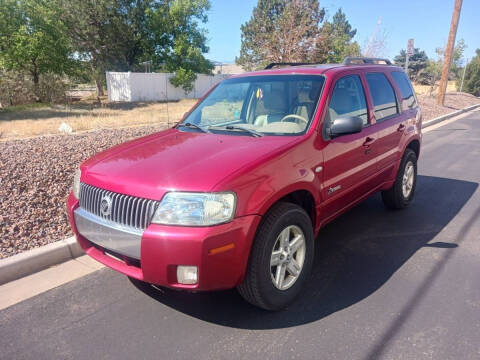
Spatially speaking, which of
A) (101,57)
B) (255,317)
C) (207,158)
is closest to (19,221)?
(207,158)

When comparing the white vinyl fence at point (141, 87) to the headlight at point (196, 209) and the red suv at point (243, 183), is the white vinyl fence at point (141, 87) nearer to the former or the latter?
the red suv at point (243, 183)

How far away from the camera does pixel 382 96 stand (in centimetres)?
444

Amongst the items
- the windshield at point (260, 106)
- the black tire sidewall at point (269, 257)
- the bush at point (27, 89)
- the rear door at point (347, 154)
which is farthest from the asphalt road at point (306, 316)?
the bush at point (27, 89)

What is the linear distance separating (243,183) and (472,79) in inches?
1727

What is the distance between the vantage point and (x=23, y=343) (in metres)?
2.66

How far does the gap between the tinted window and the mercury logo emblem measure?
1935mm

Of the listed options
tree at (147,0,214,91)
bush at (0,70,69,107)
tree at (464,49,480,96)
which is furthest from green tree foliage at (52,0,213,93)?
tree at (464,49,480,96)

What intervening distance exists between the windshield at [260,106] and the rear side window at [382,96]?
98cm

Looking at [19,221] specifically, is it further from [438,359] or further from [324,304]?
[438,359]

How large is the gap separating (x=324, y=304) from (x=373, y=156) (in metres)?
1.84

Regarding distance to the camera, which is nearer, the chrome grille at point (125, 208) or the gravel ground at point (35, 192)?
the chrome grille at point (125, 208)

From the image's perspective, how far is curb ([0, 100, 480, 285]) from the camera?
3453mm

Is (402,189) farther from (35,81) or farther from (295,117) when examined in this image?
(35,81)

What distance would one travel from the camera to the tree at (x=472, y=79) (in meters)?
37.7
